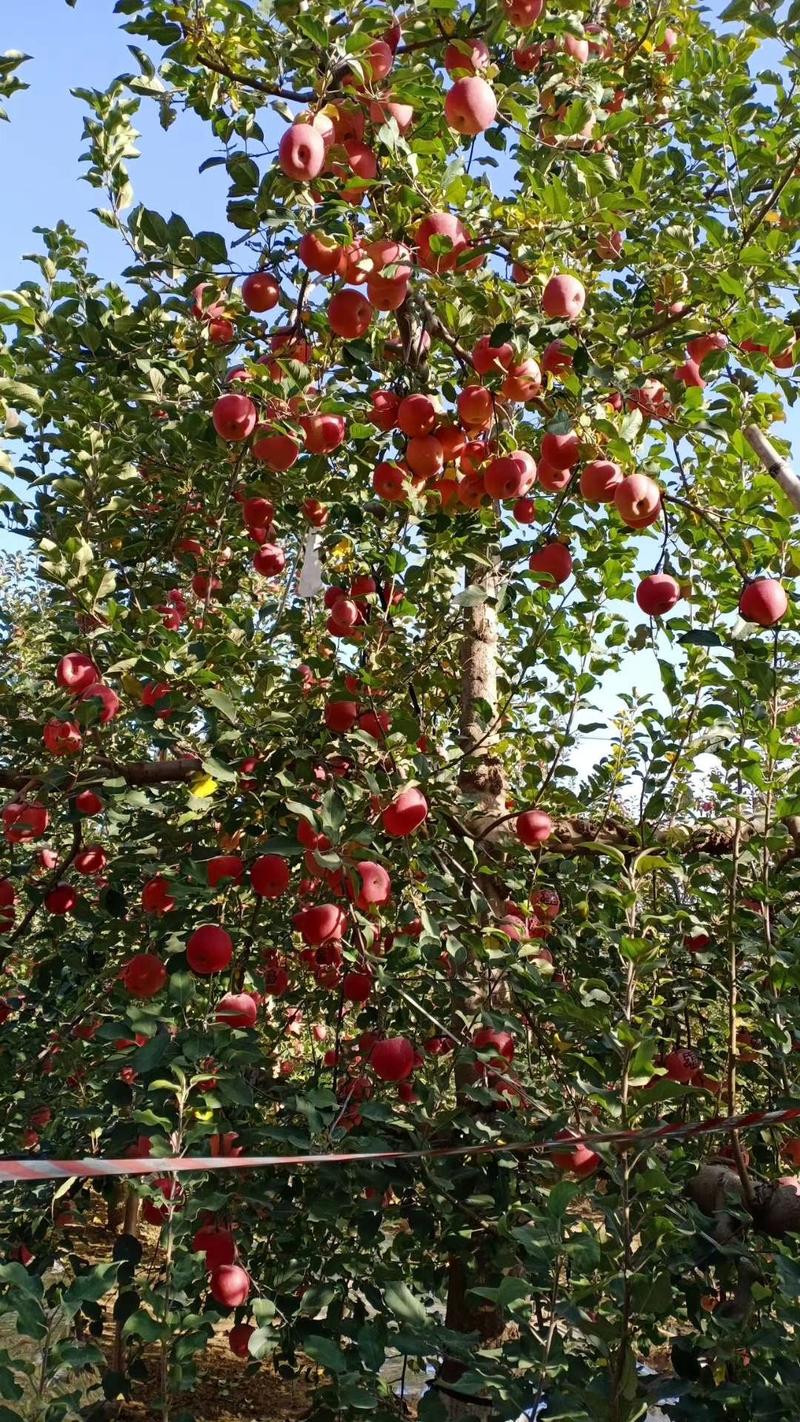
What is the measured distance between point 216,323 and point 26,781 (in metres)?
1.28

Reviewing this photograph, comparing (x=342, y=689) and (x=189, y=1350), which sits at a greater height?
(x=342, y=689)

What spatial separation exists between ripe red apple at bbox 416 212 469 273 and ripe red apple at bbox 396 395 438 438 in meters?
0.27

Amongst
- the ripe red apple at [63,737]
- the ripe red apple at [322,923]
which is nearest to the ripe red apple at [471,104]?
the ripe red apple at [63,737]

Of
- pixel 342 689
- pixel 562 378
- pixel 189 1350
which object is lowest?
pixel 189 1350

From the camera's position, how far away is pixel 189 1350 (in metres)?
1.54

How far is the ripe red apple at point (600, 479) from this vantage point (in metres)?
2.16

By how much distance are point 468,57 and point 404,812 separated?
5.29 ft

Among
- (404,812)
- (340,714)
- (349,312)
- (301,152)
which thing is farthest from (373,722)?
(301,152)

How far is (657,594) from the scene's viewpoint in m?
2.39

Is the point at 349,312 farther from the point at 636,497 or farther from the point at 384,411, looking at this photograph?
the point at 636,497

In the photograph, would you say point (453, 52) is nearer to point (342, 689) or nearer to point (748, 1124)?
point (342, 689)

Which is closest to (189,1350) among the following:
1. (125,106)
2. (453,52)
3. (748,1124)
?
(748,1124)

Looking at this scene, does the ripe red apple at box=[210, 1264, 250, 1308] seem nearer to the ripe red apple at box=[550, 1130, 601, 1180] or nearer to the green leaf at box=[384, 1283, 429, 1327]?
the green leaf at box=[384, 1283, 429, 1327]

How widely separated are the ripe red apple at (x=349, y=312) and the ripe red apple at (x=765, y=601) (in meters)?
1.01
